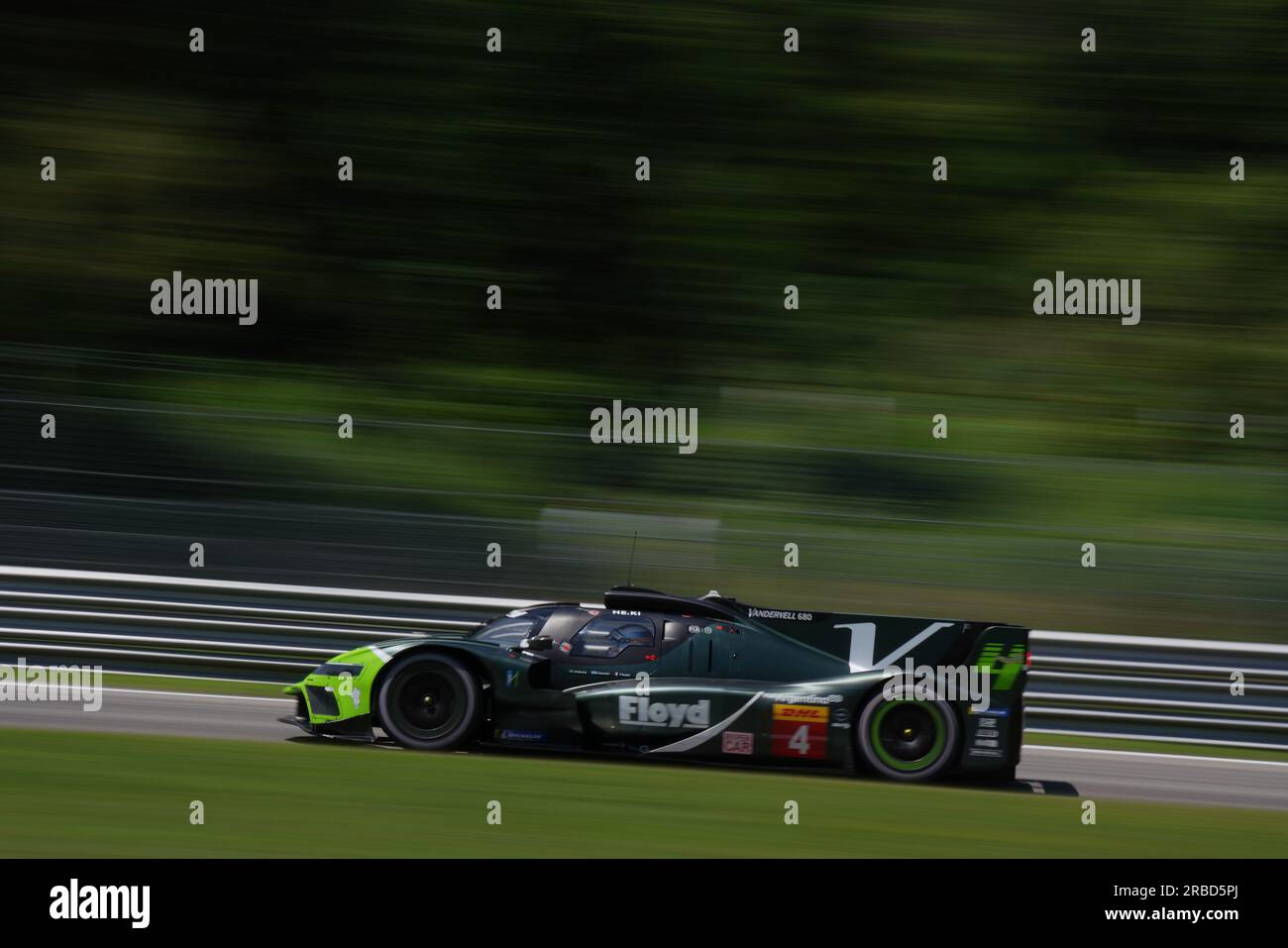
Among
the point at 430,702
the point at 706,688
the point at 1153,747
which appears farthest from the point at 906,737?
the point at 1153,747

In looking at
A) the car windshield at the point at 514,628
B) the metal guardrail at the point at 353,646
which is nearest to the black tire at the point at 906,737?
the car windshield at the point at 514,628

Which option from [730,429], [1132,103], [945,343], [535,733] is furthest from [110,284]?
[1132,103]

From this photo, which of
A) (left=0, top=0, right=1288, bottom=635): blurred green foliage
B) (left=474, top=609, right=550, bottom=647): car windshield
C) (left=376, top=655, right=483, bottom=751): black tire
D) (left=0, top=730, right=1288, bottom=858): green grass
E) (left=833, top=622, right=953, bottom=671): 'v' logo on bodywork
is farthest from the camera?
(left=0, top=0, right=1288, bottom=635): blurred green foliage

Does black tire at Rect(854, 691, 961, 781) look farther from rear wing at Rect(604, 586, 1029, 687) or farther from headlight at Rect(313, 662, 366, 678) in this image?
headlight at Rect(313, 662, 366, 678)

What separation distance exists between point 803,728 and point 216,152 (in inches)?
461

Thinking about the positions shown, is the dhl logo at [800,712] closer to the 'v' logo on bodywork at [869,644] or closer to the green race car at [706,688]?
the green race car at [706,688]

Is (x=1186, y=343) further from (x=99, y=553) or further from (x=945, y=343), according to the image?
(x=99, y=553)

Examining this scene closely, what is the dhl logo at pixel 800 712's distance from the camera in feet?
28.0

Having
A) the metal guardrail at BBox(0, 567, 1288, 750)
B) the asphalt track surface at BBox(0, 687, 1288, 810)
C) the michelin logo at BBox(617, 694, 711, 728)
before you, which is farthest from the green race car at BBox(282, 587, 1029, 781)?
the metal guardrail at BBox(0, 567, 1288, 750)

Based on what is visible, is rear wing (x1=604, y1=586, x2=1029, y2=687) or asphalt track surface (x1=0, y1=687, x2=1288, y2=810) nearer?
rear wing (x1=604, y1=586, x2=1029, y2=687)

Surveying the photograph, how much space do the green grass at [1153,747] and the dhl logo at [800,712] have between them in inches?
117

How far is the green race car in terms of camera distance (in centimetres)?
851

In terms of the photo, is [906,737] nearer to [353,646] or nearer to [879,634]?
[879,634]

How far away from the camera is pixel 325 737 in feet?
30.2
